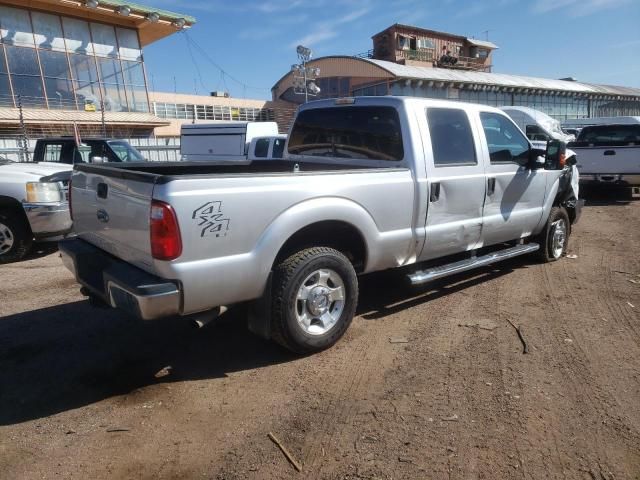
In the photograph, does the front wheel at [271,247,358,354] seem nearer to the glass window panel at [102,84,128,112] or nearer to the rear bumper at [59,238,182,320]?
the rear bumper at [59,238,182,320]

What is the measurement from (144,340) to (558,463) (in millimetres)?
3170

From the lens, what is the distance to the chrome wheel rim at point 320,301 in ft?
12.1

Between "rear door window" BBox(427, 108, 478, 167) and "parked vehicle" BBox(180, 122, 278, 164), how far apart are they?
9.27 metres

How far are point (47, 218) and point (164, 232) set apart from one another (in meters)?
4.51

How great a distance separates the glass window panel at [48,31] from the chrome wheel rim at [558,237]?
24.7 metres

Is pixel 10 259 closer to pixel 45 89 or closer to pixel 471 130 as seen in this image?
pixel 471 130

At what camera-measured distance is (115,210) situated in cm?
336

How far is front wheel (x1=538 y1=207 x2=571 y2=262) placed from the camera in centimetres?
616

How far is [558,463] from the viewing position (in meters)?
2.56

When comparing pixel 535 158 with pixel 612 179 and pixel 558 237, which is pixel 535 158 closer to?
pixel 558 237

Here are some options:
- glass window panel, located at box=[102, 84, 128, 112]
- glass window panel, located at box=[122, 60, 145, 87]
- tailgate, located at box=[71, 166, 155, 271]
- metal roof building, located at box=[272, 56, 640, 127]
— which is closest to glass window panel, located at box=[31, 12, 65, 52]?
glass window panel, located at box=[102, 84, 128, 112]

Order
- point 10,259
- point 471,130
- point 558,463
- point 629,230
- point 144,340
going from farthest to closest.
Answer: point 629,230 < point 10,259 < point 471,130 < point 144,340 < point 558,463

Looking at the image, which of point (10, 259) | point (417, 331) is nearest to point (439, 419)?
point (417, 331)

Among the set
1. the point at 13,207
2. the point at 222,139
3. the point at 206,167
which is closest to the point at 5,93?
the point at 222,139
